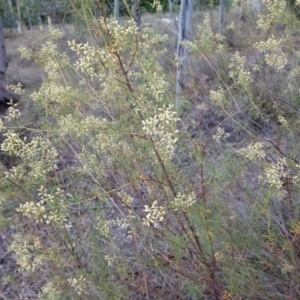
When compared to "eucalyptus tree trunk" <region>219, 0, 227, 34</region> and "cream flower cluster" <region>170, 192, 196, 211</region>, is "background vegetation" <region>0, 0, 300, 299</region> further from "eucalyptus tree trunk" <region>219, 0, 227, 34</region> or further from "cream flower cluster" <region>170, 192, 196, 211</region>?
"eucalyptus tree trunk" <region>219, 0, 227, 34</region>

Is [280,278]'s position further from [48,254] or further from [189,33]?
[189,33]

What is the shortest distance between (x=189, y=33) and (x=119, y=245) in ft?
6.30

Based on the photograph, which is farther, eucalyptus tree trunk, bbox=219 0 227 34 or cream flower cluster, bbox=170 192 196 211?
eucalyptus tree trunk, bbox=219 0 227 34

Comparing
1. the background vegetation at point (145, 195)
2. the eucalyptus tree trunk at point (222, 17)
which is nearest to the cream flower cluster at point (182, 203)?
the background vegetation at point (145, 195)

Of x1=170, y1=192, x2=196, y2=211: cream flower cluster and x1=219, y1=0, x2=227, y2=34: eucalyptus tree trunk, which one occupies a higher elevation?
x1=170, y1=192, x2=196, y2=211: cream flower cluster

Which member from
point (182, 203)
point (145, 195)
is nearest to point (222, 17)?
point (145, 195)

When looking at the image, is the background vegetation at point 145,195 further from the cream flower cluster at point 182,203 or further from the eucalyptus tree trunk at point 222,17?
the eucalyptus tree trunk at point 222,17

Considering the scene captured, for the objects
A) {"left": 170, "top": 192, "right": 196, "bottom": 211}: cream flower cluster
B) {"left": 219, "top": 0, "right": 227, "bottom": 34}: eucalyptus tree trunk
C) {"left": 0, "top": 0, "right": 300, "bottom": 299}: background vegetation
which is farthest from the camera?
{"left": 219, "top": 0, "right": 227, "bottom": 34}: eucalyptus tree trunk

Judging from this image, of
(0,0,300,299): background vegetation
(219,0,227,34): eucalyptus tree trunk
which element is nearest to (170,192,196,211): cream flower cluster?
(0,0,300,299): background vegetation

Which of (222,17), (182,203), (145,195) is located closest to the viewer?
(182,203)

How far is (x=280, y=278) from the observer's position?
87.2 inches

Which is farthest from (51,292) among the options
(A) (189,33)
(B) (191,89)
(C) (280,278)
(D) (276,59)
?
(A) (189,33)

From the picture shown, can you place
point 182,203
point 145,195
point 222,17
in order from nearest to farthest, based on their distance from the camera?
point 182,203 < point 145,195 < point 222,17

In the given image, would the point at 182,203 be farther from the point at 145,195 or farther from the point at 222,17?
the point at 222,17
